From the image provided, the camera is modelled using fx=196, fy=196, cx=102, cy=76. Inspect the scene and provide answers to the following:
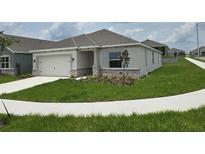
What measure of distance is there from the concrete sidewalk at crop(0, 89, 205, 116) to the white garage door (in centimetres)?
1023

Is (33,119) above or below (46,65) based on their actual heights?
below

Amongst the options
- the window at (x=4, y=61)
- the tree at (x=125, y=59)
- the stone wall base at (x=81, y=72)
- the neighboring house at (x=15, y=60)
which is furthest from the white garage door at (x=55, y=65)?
Answer: the tree at (x=125, y=59)

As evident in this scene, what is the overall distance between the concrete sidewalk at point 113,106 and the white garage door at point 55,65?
1023cm

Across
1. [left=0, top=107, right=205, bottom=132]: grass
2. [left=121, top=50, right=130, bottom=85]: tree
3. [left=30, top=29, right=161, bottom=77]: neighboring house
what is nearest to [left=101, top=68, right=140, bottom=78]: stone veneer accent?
[left=30, top=29, right=161, bottom=77]: neighboring house

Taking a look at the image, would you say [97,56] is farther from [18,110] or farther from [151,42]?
[151,42]

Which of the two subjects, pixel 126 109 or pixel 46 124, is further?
pixel 126 109

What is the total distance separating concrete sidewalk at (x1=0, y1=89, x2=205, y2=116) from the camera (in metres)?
6.38

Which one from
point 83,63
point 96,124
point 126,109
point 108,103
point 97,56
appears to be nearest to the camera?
point 96,124

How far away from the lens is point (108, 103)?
742cm

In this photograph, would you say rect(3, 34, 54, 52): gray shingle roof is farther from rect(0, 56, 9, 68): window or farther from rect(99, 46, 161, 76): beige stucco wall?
rect(99, 46, 161, 76): beige stucco wall

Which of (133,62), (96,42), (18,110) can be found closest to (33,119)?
(18,110)

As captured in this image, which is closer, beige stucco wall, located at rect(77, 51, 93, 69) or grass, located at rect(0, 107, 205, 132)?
grass, located at rect(0, 107, 205, 132)

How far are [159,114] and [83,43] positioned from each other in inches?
516

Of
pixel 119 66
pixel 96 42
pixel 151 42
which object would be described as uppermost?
pixel 151 42
